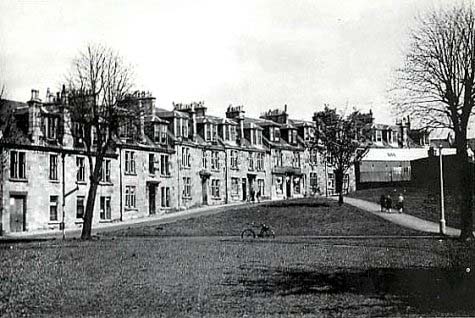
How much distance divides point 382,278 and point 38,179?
112ft

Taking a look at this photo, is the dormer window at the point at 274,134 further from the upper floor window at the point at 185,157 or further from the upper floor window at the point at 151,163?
the upper floor window at the point at 151,163

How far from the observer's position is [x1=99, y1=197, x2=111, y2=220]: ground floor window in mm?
51531

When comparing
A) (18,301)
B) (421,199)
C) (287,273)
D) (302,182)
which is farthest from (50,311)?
(302,182)

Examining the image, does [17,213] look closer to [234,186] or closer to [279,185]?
[234,186]

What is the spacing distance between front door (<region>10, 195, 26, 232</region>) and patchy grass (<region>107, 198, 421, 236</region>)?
7891 millimetres

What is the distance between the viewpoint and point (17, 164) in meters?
44.0

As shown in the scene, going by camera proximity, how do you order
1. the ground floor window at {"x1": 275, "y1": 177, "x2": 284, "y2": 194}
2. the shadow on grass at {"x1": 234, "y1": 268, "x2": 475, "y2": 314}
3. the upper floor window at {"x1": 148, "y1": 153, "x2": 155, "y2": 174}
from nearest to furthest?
the shadow on grass at {"x1": 234, "y1": 268, "x2": 475, "y2": 314}
the upper floor window at {"x1": 148, "y1": 153, "x2": 155, "y2": 174}
the ground floor window at {"x1": 275, "y1": 177, "x2": 284, "y2": 194}

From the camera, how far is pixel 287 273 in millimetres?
18266

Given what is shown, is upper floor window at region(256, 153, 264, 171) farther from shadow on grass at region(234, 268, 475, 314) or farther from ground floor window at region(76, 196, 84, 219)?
shadow on grass at region(234, 268, 475, 314)

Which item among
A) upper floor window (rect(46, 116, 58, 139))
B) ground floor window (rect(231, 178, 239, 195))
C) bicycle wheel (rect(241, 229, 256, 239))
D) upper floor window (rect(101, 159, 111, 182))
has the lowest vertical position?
bicycle wheel (rect(241, 229, 256, 239))

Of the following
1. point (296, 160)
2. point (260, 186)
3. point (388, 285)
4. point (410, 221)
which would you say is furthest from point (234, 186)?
point (388, 285)

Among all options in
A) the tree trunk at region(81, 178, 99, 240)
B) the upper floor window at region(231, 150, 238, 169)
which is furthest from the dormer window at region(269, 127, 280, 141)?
the tree trunk at region(81, 178, 99, 240)

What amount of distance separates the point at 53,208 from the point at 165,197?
13719 mm

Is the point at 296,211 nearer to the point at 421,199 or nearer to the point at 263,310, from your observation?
the point at 421,199
